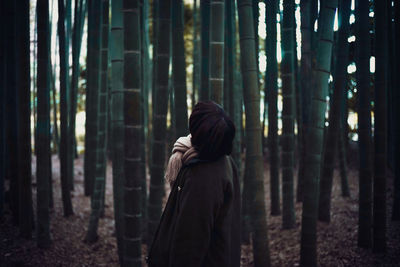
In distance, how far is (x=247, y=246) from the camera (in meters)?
3.84

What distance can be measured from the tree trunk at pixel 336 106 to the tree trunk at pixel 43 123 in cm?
278

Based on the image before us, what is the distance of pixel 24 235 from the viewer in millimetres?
3297

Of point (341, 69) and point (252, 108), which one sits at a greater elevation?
point (341, 69)

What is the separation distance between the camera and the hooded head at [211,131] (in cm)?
134

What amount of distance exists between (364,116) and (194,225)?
2344 millimetres

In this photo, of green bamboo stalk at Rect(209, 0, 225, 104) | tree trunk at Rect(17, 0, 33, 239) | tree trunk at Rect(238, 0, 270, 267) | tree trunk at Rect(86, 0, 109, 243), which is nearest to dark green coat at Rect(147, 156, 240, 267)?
green bamboo stalk at Rect(209, 0, 225, 104)

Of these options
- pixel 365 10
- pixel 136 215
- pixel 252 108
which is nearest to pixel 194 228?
pixel 136 215

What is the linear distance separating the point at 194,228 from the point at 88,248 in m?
2.97

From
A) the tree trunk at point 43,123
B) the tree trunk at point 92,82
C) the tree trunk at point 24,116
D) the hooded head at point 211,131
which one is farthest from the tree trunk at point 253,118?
the tree trunk at point 92,82

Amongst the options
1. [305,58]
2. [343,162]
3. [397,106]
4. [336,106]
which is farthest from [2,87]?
[343,162]

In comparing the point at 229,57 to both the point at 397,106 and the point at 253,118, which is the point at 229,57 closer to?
the point at 253,118

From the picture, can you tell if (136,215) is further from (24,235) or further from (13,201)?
(13,201)

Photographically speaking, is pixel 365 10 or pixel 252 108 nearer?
pixel 252 108

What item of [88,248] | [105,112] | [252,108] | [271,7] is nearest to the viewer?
[252,108]
